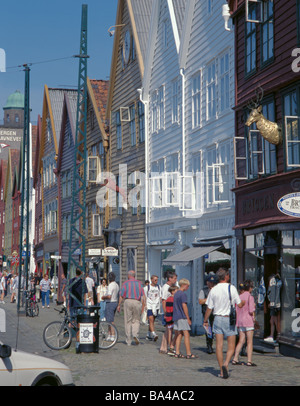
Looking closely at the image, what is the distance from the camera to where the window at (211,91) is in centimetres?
2460

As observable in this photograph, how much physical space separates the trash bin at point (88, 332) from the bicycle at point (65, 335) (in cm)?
88

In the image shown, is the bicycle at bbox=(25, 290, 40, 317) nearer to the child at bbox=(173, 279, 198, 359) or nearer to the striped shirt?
the striped shirt

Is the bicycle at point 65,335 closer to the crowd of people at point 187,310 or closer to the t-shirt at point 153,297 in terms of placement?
the crowd of people at point 187,310

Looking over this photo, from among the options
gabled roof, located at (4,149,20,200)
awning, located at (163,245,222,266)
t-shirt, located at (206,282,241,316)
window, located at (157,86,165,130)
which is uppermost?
gabled roof, located at (4,149,20,200)

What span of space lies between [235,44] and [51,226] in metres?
35.1

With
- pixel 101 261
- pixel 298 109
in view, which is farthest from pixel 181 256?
pixel 101 261

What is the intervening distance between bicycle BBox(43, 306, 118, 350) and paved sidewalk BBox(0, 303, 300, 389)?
7.6 inches

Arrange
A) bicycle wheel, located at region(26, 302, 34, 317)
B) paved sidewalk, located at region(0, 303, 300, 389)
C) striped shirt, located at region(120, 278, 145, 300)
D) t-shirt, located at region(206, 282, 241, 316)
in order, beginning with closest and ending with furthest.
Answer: paved sidewalk, located at region(0, 303, 300, 389) < t-shirt, located at region(206, 282, 241, 316) < striped shirt, located at region(120, 278, 145, 300) < bicycle wheel, located at region(26, 302, 34, 317)

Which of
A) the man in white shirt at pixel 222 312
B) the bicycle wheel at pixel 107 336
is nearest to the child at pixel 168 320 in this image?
the bicycle wheel at pixel 107 336

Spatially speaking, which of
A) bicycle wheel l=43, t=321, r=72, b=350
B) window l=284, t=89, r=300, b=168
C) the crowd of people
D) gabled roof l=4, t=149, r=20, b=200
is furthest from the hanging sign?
gabled roof l=4, t=149, r=20, b=200

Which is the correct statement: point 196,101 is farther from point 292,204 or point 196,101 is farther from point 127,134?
point 292,204

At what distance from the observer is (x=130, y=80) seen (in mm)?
35219

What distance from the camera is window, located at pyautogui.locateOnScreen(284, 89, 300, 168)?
17672mm

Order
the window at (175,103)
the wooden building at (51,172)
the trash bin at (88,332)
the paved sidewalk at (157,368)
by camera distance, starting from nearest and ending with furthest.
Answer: the paved sidewalk at (157,368) < the trash bin at (88,332) < the window at (175,103) < the wooden building at (51,172)
